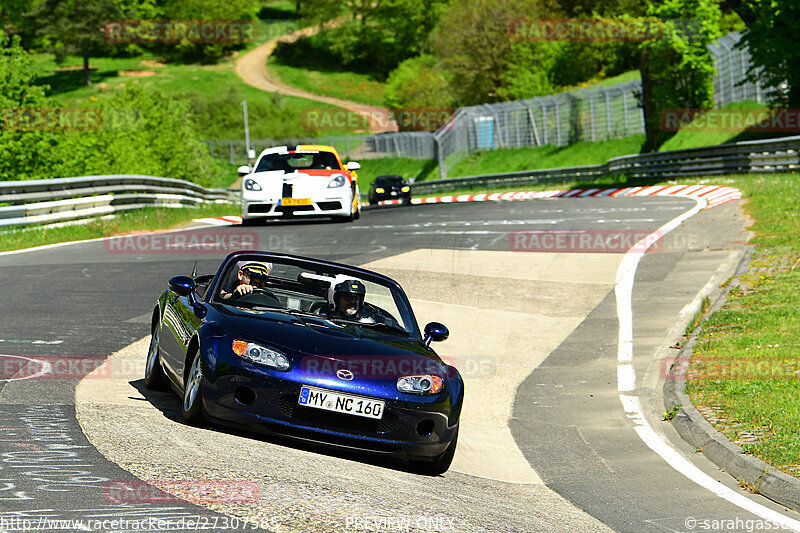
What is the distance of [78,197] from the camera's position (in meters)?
23.7

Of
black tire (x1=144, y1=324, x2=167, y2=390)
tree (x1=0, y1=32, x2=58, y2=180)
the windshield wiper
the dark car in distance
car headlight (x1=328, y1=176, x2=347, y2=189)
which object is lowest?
the dark car in distance

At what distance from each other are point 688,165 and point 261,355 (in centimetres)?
3215

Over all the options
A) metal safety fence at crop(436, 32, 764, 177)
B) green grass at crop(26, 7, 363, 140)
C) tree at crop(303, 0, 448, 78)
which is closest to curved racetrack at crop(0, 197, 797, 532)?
metal safety fence at crop(436, 32, 764, 177)

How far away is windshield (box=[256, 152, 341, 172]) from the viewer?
2167 centimetres

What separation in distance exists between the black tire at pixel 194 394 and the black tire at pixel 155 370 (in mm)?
1218

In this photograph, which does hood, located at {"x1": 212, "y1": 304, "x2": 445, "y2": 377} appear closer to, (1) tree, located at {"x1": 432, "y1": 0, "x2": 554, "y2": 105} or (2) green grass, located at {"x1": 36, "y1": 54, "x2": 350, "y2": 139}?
(1) tree, located at {"x1": 432, "y1": 0, "x2": 554, "y2": 105}

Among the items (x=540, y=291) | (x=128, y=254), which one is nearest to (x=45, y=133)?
(x=128, y=254)

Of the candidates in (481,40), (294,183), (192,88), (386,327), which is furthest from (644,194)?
(192,88)

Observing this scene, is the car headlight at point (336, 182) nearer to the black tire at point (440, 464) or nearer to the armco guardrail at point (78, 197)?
the armco guardrail at point (78, 197)

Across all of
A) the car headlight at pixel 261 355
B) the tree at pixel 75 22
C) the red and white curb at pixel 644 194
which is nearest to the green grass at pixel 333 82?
the tree at pixel 75 22

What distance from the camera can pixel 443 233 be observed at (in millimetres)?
21531

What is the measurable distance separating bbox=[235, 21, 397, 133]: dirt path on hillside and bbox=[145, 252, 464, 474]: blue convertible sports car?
9819 cm

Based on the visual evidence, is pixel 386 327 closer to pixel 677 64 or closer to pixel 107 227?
pixel 107 227

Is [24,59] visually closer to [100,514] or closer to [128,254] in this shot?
[128,254]
